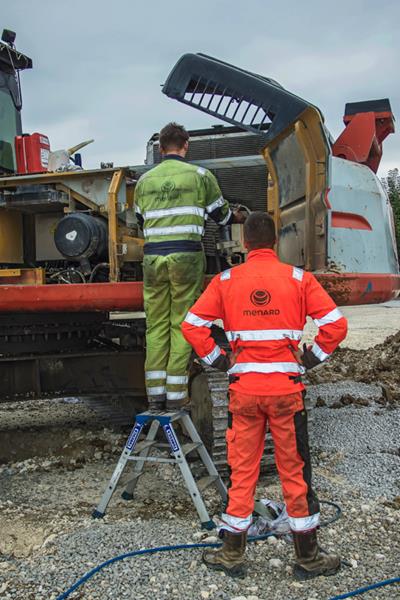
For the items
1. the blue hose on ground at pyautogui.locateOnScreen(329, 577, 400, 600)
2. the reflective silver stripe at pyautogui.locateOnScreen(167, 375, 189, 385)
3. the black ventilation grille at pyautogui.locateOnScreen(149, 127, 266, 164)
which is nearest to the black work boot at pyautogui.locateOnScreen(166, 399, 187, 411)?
the reflective silver stripe at pyautogui.locateOnScreen(167, 375, 189, 385)

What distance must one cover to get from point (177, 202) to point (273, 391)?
57.8 inches

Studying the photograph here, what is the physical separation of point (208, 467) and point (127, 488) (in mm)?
549

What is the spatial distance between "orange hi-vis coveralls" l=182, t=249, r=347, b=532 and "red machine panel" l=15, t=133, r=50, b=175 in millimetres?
3024

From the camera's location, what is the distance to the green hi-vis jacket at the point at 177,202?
4.08 meters

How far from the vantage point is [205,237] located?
5.01 metres

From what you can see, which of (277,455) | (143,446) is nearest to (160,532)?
(143,446)

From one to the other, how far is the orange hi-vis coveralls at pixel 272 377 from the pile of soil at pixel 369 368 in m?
3.68

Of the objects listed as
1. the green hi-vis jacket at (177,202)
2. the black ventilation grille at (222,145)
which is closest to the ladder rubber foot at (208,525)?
the green hi-vis jacket at (177,202)

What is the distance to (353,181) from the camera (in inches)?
183

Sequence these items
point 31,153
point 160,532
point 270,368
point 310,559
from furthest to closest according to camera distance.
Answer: point 31,153 < point 160,532 < point 270,368 < point 310,559

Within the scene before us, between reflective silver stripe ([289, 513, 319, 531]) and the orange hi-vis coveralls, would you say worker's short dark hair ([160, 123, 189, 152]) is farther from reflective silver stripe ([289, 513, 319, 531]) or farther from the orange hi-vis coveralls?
reflective silver stripe ([289, 513, 319, 531])

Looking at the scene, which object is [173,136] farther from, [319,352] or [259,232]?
[319,352]

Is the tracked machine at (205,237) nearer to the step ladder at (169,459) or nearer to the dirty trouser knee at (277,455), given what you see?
the step ladder at (169,459)

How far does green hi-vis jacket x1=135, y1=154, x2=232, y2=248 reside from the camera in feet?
13.4
